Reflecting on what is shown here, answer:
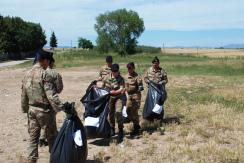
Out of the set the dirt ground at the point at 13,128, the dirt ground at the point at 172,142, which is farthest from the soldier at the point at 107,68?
the dirt ground at the point at 13,128

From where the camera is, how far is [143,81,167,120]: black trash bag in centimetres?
1067

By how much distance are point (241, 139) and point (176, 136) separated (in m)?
1.30

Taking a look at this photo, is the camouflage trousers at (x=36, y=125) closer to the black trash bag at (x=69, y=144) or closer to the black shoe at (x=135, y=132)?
the black trash bag at (x=69, y=144)

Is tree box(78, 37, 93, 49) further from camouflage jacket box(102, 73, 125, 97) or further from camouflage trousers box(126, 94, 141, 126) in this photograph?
camouflage jacket box(102, 73, 125, 97)

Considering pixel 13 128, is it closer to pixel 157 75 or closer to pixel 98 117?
pixel 98 117

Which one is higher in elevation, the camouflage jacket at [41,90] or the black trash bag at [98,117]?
the camouflage jacket at [41,90]

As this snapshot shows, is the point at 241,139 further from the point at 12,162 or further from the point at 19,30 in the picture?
the point at 19,30

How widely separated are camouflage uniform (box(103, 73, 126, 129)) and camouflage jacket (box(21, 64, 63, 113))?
8.09ft

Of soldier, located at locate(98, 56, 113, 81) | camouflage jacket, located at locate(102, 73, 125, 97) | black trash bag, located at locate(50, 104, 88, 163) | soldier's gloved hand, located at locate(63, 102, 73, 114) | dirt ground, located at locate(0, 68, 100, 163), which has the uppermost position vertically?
soldier, located at locate(98, 56, 113, 81)

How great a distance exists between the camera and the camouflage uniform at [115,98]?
9227 millimetres

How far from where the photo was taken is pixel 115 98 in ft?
30.4

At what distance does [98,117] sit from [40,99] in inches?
88.8

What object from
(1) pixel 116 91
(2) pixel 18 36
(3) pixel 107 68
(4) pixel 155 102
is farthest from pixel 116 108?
(2) pixel 18 36

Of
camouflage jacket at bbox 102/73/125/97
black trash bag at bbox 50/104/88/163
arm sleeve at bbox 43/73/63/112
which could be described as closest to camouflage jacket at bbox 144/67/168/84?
camouflage jacket at bbox 102/73/125/97
